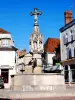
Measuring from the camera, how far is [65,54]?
43812mm

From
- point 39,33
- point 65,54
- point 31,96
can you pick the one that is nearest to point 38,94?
point 31,96

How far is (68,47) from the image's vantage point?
42781 millimetres

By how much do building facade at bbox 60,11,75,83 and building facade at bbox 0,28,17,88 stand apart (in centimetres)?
821

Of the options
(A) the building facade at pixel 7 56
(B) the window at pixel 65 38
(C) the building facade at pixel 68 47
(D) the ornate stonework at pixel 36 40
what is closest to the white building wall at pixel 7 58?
(A) the building facade at pixel 7 56

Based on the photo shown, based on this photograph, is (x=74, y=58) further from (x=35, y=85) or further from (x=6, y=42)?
(x=35, y=85)

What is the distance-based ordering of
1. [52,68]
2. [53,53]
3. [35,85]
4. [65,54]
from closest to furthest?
1. [35,85]
2. [52,68]
3. [65,54]
4. [53,53]

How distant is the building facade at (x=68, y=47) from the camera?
4105cm

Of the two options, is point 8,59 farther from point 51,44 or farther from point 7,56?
point 51,44

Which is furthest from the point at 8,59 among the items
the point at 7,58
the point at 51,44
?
the point at 51,44

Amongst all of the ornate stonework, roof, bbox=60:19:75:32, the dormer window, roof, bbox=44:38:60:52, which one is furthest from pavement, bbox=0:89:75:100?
roof, bbox=44:38:60:52

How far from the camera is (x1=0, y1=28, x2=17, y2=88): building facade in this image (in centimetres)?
4300

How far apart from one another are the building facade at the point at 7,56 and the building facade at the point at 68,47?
821cm

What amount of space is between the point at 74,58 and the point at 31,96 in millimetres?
26227

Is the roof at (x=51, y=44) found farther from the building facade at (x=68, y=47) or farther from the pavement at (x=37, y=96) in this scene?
the pavement at (x=37, y=96)
